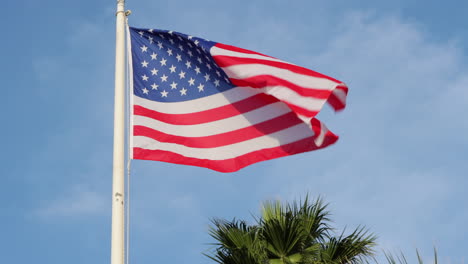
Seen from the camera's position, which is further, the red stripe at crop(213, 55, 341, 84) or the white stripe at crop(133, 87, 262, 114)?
the white stripe at crop(133, 87, 262, 114)

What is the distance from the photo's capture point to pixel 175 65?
39.0 ft

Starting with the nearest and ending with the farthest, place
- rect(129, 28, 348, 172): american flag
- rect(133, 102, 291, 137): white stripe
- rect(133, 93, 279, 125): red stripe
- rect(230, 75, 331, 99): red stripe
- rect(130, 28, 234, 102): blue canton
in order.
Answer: rect(230, 75, 331, 99): red stripe
rect(129, 28, 348, 172): american flag
rect(133, 102, 291, 137): white stripe
rect(133, 93, 279, 125): red stripe
rect(130, 28, 234, 102): blue canton

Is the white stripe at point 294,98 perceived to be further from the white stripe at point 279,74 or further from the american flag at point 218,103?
the white stripe at point 279,74

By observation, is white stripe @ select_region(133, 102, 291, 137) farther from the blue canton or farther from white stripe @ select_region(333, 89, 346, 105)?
white stripe @ select_region(333, 89, 346, 105)

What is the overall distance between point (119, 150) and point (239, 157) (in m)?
2.04

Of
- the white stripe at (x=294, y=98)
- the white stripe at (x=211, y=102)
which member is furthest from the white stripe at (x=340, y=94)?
the white stripe at (x=211, y=102)

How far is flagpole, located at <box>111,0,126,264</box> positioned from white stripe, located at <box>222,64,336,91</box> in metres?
1.58

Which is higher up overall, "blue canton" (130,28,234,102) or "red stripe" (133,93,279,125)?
"blue canton" (130,28,234,102)

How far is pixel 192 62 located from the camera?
11.9 metres

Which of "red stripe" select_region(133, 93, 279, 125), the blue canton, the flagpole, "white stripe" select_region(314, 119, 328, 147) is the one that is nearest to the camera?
the flagpole

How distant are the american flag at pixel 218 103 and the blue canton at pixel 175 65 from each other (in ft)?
0.05

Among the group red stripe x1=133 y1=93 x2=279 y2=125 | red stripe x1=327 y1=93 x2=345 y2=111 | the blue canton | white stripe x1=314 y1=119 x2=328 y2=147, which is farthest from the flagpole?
red stripe x1=327 y1=93 x2=345 y2=111

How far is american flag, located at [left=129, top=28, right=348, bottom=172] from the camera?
10984mm

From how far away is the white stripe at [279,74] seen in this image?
A: 36.1ft
